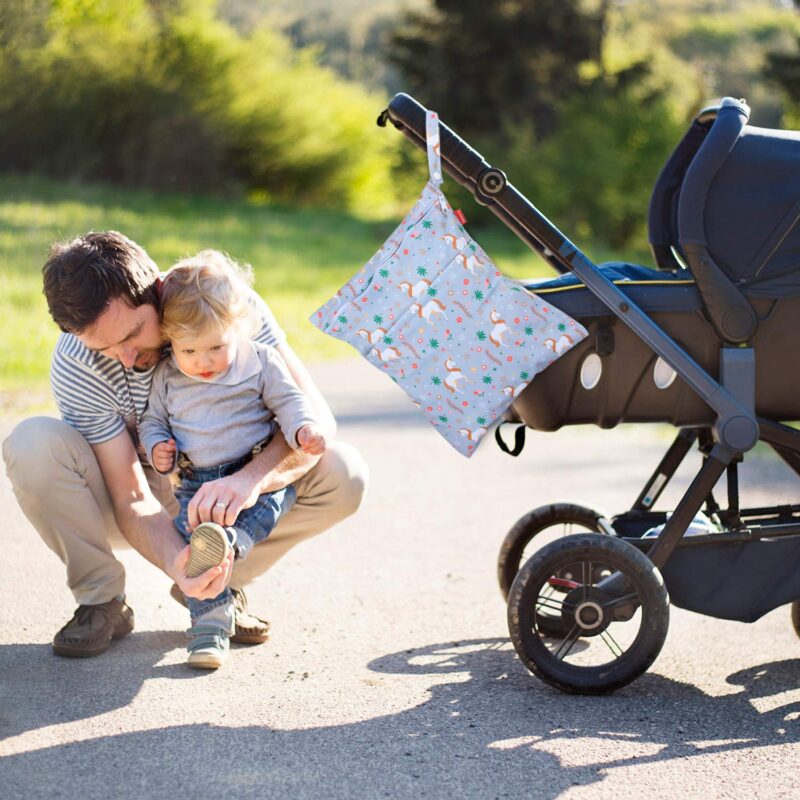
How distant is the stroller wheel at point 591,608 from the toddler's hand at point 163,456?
99 cm

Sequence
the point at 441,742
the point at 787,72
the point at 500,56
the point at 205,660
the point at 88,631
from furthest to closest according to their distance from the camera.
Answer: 1. the point at 500,56
2. the point at 787,72
3. the point at 88,631
4. the point at 205,660
5. the point at 441,742

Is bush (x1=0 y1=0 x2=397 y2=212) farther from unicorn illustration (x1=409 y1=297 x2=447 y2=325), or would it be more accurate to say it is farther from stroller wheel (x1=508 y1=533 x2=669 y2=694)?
stroller wheel (x1=508 y1=533 x2=669 y2=694)

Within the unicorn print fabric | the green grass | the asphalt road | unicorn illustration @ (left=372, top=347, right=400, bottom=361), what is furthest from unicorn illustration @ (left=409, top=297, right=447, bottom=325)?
the green grass

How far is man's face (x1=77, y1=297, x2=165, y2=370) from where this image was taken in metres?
3.21

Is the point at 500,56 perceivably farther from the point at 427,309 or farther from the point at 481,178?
the point at 427,309

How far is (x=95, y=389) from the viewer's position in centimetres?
Answer: 342

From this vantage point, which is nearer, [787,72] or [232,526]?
[232,526]

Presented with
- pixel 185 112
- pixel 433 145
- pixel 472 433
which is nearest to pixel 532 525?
pixel 472 433

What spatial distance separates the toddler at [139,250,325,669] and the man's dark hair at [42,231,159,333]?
9cm

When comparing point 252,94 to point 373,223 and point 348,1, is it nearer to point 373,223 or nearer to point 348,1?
point 373,223

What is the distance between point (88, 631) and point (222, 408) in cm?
73

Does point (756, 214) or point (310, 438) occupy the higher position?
point (756, 214)

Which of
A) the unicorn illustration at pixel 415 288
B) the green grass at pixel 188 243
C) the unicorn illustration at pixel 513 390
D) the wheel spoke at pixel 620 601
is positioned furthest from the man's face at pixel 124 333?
the green grass at pixel 188 243

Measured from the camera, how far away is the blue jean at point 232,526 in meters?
3.34
